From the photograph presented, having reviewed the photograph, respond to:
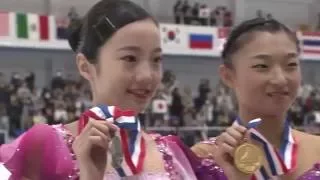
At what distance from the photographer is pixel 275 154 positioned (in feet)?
4.29

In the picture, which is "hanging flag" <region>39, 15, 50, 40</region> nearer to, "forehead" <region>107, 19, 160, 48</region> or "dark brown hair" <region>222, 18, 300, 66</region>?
"dark brown hair" <region>222, 18, 300, 66</region>

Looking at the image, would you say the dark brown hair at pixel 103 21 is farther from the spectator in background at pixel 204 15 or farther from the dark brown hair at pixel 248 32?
the spectator in background at pixel 204 15

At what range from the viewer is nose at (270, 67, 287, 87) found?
4.35 feet

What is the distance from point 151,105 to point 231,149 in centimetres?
695

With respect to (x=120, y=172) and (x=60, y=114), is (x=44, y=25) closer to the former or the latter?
(x=60, y=114)

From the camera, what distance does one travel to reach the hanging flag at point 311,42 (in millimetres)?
10339

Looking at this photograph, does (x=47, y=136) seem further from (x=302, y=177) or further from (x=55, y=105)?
(x=55, y=105)

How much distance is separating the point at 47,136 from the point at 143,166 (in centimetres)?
19

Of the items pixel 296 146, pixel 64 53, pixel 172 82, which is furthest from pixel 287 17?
pixel 296 146

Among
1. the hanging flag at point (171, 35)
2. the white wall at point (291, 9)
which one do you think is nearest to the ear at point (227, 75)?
the hanging flag at point (171, 35)

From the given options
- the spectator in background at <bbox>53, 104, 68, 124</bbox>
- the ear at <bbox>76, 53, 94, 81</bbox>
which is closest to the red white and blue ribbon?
the ear at <bbox>76, 53, 94, 81</bbox>

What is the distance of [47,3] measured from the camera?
392 inches

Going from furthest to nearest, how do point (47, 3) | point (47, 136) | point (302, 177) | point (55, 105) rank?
point (47, 3) → point (55, 105) → point (302, 177) → point (47, 136)

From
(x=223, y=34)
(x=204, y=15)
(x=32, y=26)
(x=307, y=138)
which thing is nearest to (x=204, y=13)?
(x=204, y=15)
